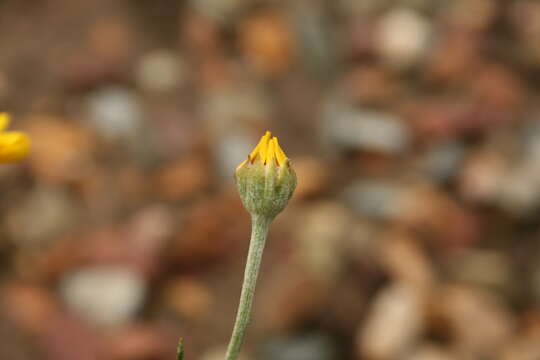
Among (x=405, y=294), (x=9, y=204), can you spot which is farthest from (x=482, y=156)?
(x=9, y=204)

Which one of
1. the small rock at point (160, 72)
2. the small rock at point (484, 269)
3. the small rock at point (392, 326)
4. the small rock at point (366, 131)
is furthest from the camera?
the small rock at point (160, 72)

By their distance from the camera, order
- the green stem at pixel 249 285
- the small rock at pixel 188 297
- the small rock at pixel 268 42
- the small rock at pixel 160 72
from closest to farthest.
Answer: the green stem at pixel 249 285
the small rock at pixel 188 297
the small rock at pixel 160 72
the small rock at pixel 268 42

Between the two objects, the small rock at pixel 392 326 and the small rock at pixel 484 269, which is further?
the small rock at pixel 484 269

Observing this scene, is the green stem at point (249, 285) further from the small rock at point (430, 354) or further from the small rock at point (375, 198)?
the small rock at point (375, 198)

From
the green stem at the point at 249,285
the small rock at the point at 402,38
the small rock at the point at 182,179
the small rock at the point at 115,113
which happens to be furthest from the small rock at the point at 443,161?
the green stem at the point at 249,285

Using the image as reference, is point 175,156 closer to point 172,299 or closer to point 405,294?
point 172,299

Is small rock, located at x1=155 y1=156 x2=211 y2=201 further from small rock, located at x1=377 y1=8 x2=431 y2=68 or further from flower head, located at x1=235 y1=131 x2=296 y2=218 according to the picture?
flower head, located at x1=235 y1=131 x2=296 y2=218
